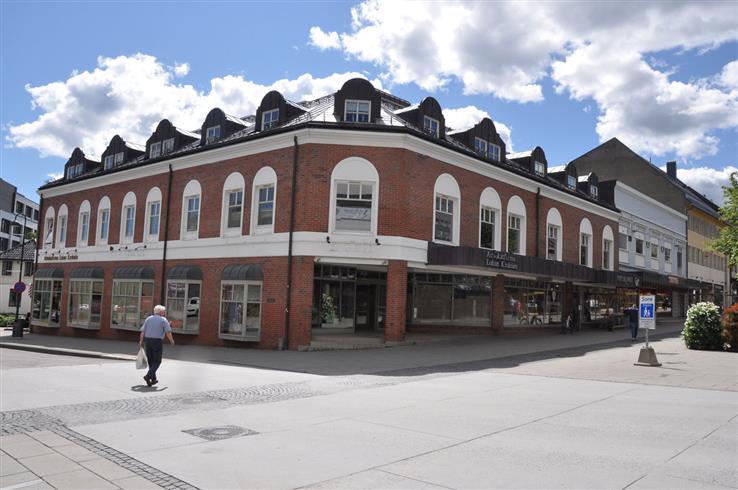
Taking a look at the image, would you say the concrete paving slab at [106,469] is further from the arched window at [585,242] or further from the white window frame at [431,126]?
the arched window at [585,242]

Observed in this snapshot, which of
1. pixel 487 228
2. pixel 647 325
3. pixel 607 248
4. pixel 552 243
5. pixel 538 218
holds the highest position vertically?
pixel 538 218

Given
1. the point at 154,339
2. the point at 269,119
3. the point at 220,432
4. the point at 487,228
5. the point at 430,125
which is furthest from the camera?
the point at 487,228

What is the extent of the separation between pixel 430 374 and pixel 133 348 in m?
14.0

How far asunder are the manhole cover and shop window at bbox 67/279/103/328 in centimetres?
2407

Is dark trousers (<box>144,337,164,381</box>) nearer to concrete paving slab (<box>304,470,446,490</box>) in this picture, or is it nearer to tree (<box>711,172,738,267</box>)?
concrete paving slab (<box>304,470,446,490</box>)

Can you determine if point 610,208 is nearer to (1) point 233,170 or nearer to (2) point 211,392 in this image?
(1) point 233,170

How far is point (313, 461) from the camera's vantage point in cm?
638

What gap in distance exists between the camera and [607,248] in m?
35.4

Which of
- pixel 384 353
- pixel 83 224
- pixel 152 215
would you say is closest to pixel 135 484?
pixel 384 353

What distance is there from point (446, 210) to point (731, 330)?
10.7 metres

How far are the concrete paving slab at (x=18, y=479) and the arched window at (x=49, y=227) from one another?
32.3m

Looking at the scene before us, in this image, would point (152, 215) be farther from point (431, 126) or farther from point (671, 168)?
point (671, 168)

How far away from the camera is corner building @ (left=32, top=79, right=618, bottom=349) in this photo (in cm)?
2002

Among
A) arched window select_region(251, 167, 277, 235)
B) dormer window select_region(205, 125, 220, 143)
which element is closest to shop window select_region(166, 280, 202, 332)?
arched window select_region(251, 167, 277, 235)
